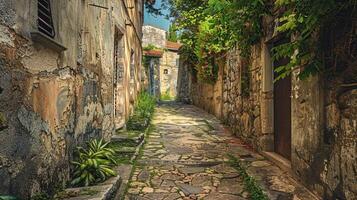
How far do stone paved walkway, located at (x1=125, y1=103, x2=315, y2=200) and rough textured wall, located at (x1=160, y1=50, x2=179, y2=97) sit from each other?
22.8 m

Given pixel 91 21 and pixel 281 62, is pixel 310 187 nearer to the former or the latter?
pixel 281 62

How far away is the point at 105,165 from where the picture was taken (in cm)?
371

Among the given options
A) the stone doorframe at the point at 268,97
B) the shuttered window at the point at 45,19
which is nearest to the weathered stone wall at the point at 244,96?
the stone doorframe at the point at 268,97

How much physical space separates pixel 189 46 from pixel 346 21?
35.6 ft

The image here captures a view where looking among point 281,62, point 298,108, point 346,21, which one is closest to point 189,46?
point 281,62

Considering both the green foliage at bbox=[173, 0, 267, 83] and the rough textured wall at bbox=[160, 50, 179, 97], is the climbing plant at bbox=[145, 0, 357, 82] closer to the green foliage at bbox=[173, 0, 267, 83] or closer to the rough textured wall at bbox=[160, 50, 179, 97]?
the green foliage at bbox=[173, 0, 267, 83]

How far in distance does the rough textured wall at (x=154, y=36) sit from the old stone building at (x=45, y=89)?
77.5ft

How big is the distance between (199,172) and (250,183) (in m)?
0.93

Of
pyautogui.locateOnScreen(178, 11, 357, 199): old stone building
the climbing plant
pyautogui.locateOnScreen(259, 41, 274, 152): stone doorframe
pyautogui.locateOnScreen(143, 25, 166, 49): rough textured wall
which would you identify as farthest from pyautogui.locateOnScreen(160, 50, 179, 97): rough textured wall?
pyautogui.locateOnScreen(259, 41, 274, 152): stone doorframe

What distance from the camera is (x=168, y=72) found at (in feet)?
98.1

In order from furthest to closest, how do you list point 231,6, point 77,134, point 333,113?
1. point 231,6
2. point 77,134
3. point 333,113

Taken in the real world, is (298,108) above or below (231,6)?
below

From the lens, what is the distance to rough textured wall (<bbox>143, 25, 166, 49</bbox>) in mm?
27672

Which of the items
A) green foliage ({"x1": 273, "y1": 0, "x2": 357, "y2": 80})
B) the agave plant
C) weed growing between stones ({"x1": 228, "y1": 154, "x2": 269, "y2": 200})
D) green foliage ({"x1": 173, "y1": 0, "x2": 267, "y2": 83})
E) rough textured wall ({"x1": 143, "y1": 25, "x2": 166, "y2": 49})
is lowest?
weed growing between stones ({"x1": 228, "y1": 154, "x2": 269, "y2": 200})
